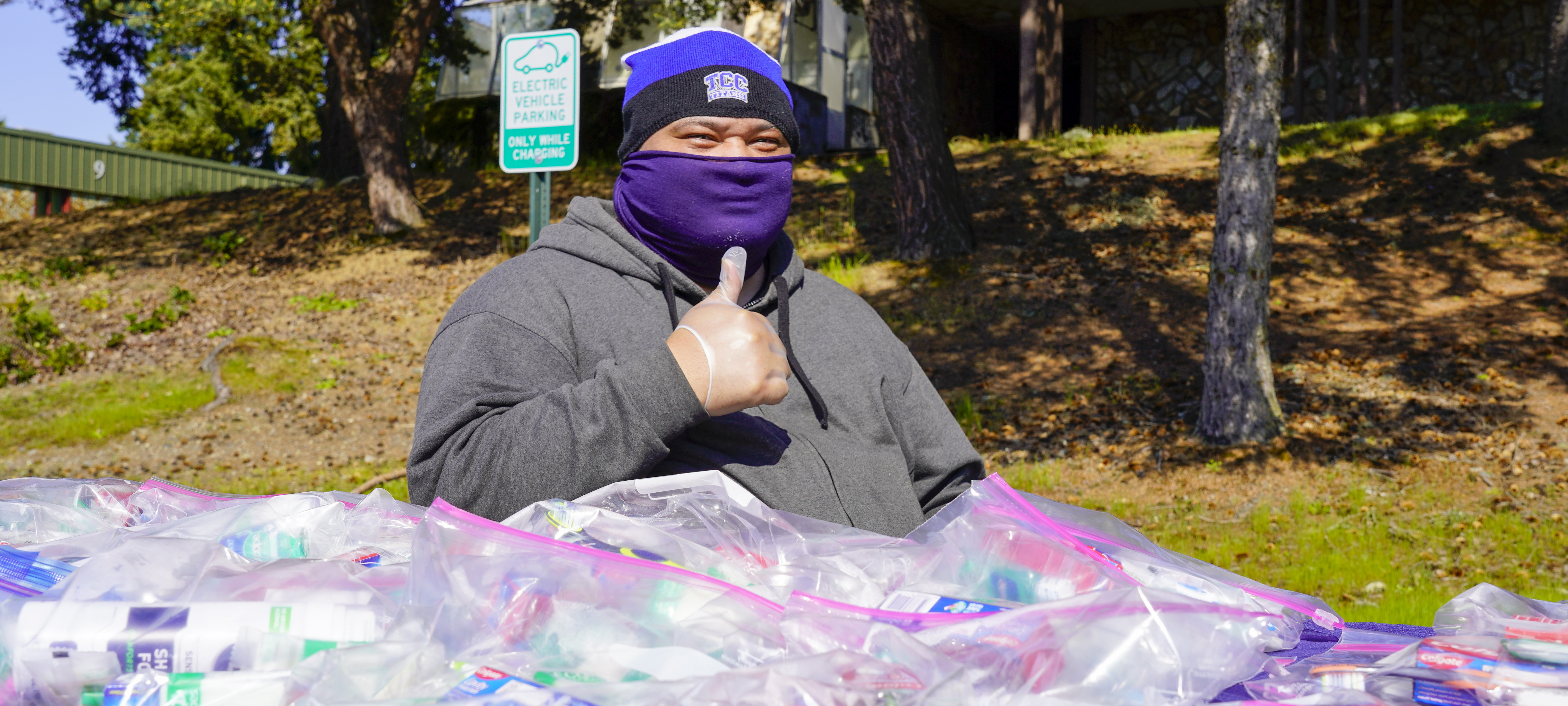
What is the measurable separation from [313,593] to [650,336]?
878 mm

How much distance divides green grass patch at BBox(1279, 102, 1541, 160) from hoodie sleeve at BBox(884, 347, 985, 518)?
37.5 feet

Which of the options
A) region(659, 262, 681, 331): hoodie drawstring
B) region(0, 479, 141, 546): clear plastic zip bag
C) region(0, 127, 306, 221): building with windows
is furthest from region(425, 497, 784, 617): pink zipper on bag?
region(0, 127, 306, 221): building with windows

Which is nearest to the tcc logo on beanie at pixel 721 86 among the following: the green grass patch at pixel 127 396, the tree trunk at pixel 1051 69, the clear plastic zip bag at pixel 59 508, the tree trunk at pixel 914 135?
the clear plastic zip bag at pixel 59 508

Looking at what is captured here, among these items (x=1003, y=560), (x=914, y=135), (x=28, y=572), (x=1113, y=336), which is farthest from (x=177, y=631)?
(x=914, y=135)

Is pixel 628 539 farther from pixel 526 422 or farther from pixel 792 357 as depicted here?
pixel 792 357

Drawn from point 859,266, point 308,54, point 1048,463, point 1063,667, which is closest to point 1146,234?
point 859,266

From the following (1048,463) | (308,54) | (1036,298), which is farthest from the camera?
(308,54)

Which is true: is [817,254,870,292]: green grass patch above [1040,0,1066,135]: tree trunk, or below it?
below

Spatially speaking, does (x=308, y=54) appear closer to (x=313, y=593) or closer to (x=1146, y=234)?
(x=1146, y=234)

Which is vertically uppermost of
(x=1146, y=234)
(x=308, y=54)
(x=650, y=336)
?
(x=308, y=54)

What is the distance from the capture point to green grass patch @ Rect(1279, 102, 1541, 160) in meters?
12.0

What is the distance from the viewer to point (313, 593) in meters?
1.19

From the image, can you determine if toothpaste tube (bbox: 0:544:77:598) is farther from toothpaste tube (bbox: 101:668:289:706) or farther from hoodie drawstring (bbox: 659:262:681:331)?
hoodie drawstring (bbox: 659:262:681:331)

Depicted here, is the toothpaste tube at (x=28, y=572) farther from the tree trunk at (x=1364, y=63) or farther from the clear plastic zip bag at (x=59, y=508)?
the tree trunk at (x=1364, y=63)
